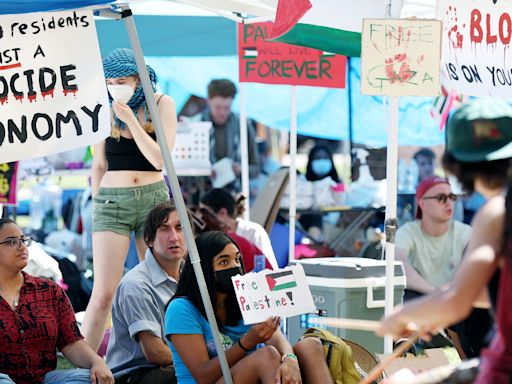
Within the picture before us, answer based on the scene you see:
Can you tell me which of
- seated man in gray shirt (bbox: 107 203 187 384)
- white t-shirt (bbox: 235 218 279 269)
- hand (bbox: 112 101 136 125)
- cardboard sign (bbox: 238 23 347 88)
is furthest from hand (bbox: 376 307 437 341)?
cardboard sign (bbox: 238 23 347 88)

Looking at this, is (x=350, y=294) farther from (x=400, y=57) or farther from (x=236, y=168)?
(x=236, y=168)

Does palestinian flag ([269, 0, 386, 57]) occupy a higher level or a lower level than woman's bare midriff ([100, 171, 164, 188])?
higher

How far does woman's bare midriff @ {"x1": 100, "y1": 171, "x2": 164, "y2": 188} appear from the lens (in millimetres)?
5520

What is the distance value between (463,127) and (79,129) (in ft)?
6.72

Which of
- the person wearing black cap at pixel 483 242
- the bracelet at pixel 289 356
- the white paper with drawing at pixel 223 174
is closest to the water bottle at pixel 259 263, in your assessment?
the bracelet at pixel 289 356

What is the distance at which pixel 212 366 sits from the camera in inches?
165

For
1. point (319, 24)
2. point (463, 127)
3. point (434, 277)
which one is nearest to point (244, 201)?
point (434, 277)

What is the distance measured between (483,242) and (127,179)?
3.29 m

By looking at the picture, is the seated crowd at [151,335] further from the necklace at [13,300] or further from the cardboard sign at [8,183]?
the cardboard sign at [8,183]

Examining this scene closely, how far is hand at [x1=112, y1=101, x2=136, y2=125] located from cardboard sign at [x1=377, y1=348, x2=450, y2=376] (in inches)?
69.0

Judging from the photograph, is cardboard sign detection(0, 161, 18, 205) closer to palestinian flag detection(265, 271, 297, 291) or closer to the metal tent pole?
the metal tent pole

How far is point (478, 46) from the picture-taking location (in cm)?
543

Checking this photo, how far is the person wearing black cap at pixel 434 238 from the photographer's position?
21.2 ft

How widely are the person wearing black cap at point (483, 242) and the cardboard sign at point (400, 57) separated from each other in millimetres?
2188
